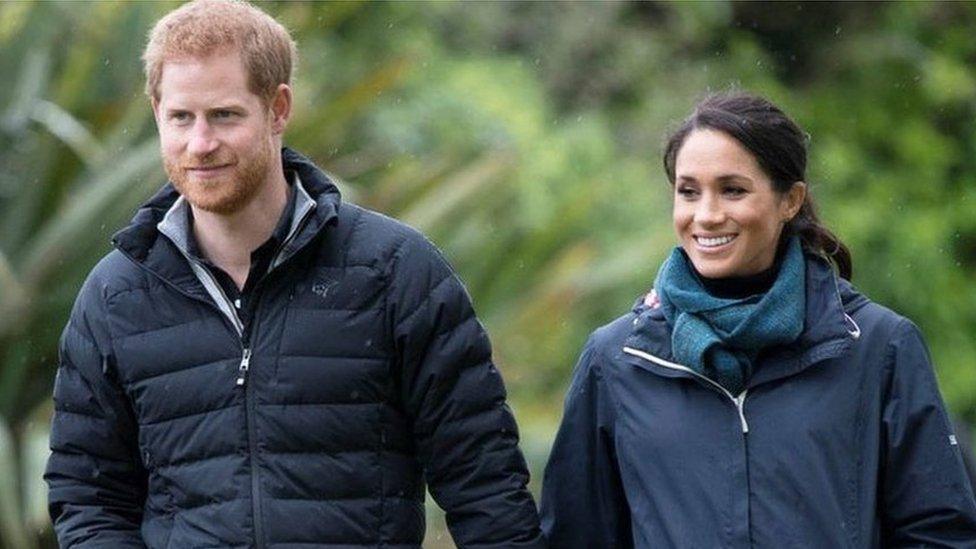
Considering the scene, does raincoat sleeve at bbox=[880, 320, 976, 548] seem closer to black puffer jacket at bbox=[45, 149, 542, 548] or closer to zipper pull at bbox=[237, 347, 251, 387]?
black puffer jacket at bbox=[45, 149, 542, 548]

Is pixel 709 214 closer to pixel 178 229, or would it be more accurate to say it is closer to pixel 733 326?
pixel 733 326

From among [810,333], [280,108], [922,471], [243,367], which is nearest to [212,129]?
[280,108]

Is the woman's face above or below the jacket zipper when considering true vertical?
above

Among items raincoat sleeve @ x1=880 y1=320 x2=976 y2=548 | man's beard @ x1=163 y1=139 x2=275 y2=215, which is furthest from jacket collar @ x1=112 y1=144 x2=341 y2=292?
raincoat sleeve @ x1=880 y1=320 x2=976 y2=548

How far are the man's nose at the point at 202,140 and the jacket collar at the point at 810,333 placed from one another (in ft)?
3.00

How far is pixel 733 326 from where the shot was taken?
471 centimetres

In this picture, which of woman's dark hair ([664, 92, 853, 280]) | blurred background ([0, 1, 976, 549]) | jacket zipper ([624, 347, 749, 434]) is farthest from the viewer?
blurred background ([0, 1, 976, 549])

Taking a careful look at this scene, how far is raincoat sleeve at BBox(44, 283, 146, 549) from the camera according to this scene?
479cm

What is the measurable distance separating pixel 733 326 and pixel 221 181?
3.31 feet

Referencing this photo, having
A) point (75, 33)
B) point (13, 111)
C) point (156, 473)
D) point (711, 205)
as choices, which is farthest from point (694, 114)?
point (75, 33)

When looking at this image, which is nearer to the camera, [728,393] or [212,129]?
[212,129]

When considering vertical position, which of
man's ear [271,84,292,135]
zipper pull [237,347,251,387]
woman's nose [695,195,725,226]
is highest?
man's ear [271,84,292,135]

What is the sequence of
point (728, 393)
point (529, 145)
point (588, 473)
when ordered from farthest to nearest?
point (529, 145)
point (588, 473)
point (728, 393)

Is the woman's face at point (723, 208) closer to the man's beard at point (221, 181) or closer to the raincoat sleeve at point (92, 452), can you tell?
the man's beard at point (221, 181)
